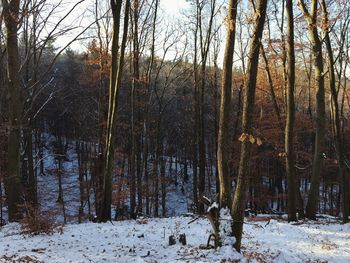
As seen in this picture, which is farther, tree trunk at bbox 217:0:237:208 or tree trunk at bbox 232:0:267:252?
tree trunk at bbox 217:0:237:208

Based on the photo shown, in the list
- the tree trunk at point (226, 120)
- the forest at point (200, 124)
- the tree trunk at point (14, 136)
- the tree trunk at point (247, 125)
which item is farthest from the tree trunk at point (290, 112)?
the tree trunk at point (14, 136)

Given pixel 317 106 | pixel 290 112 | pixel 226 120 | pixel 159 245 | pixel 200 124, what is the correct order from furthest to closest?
pixel 200 124 → pixel 317 106 → pixel 290 112 → pixel 159 245 → pixel 226 120

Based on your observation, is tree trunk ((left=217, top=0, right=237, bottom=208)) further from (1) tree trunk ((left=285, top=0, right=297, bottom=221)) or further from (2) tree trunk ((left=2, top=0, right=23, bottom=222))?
(2) tree trunk ((left=2, top=0, right=23, bottom=222))

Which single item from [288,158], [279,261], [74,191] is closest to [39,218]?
[279,261]

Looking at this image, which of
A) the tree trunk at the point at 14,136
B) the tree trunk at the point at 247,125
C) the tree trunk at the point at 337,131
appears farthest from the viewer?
the tree trunk at the point at 337,131

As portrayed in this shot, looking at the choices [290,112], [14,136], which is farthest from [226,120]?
[14,136]

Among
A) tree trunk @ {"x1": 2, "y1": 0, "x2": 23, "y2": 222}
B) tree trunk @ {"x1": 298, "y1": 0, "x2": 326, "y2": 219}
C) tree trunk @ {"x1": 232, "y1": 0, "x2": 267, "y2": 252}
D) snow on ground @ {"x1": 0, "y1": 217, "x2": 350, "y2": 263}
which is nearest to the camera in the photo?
snow on ground @ {"x1": 0, "y1": 217, "x2": 350, "y2": 263}

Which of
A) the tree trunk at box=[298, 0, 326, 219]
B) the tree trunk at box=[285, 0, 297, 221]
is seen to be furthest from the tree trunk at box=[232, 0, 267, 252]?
the tree trunk at box=[298, 0, 326, 219]

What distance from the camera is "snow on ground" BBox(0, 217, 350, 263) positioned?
7.53 m

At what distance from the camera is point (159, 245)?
29.8 ft

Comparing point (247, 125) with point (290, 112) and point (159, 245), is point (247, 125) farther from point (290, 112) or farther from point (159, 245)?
point (290, 112)

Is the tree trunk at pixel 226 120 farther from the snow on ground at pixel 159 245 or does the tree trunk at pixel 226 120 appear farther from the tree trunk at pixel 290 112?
the tree trunk at pixel 290 112

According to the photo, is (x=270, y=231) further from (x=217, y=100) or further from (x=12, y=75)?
(x=217, y=100)

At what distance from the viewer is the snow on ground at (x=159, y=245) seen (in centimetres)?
753
